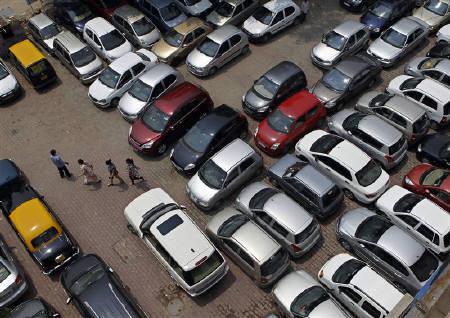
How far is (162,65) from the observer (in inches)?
853

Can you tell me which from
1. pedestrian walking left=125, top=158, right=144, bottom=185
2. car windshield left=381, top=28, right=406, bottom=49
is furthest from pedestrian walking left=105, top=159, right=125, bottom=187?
car windshield left=381, top=28, right=406, bottom=49

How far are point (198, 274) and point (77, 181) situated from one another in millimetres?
7228

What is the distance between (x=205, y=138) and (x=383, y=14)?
502 inches

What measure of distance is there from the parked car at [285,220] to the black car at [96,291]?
5.03 metres

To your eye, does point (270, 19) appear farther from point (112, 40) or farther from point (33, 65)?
point (33, 65)

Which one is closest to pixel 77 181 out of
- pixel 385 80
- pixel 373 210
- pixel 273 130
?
pixel 273 130

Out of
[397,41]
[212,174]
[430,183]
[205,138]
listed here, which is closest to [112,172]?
[205,138]

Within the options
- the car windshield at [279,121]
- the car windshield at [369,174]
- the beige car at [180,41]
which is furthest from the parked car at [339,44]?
the car windshield at [369,174]

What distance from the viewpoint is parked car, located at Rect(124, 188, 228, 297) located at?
49.3 ft

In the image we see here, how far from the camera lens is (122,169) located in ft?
64.2

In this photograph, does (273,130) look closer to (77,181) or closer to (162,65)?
(162,65)

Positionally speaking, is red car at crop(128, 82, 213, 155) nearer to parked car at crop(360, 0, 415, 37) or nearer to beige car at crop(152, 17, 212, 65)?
beige car at crop(152, 17, 212, 65)

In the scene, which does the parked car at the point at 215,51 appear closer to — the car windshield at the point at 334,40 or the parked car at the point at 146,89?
the parked car at the point at 146,89

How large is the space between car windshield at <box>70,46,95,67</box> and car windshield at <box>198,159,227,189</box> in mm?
9130
